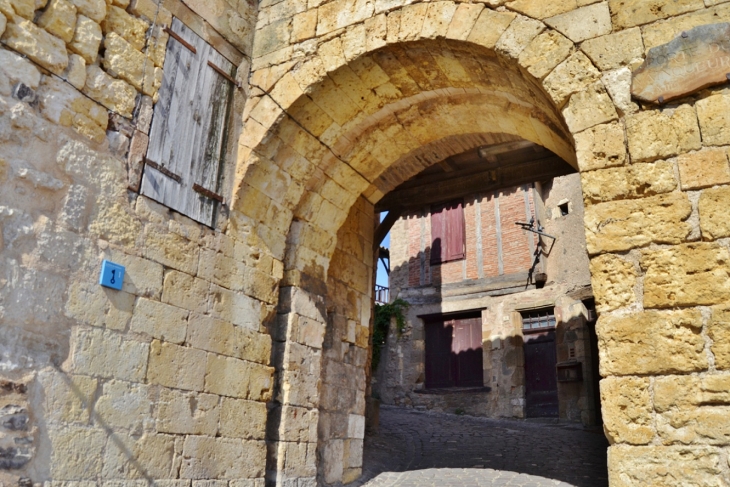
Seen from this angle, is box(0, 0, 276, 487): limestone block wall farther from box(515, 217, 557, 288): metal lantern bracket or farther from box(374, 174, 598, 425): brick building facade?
box(515, 217, 557, 288): metal lantern bracket

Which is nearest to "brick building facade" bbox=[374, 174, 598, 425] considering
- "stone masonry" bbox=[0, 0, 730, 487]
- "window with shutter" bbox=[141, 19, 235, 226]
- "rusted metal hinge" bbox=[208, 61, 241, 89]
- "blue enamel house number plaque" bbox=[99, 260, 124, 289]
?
"stone masonry" bbox=[0, 0, 730, 487]

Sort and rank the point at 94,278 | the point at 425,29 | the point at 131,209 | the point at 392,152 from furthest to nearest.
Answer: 1. the point at 392,152
2. the point at 425,29
3. the point at 131,209
4. the point at 94,278

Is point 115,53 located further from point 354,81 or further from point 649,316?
point 649,316

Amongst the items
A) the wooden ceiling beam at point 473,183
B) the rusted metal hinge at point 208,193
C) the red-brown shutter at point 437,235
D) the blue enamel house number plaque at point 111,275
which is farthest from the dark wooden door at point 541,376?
the blue enamel house number plaque at point 111,275

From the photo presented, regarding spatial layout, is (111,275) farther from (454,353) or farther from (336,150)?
(454,353)

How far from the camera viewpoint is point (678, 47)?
10.2 feet

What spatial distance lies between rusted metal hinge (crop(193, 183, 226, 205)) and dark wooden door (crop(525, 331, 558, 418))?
26.7 feet

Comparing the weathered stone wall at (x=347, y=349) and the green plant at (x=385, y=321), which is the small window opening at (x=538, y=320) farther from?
the weathered stone wall at (x=347, y=349)

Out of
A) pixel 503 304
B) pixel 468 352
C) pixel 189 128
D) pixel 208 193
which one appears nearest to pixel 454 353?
pixel 468 352

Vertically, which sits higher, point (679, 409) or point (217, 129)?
point (217, 129)

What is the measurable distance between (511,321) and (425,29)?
26.7 ft

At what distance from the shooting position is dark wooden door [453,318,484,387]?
11.5m

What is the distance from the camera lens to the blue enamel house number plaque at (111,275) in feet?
11.0

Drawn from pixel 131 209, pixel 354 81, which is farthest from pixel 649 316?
pixel 131 209
